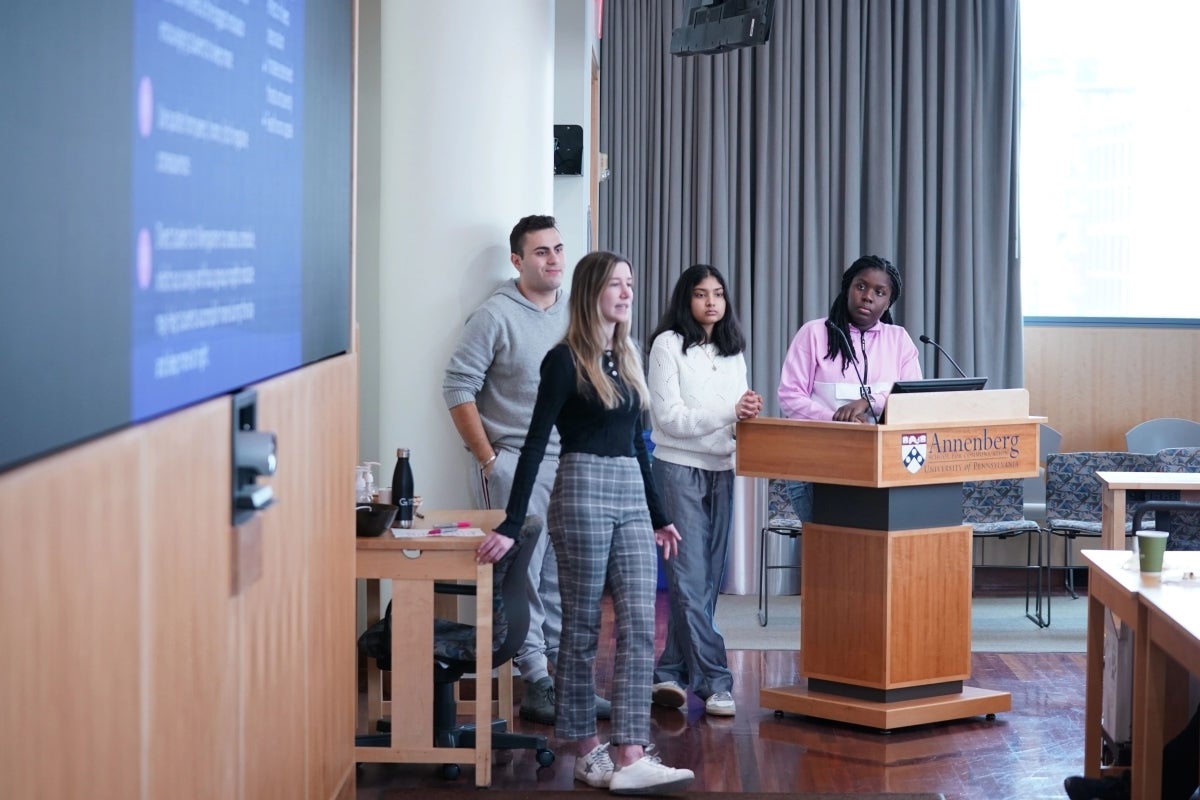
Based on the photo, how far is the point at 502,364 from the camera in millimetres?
5008

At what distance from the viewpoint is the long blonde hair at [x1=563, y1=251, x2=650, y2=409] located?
411cm

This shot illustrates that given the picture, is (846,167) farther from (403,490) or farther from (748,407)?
(403,490)

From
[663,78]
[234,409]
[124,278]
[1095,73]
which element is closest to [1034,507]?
[1095,73]

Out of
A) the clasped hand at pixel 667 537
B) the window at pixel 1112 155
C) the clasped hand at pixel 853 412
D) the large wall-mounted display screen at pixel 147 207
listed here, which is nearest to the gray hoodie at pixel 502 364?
the clasped hand at pixel 667 537

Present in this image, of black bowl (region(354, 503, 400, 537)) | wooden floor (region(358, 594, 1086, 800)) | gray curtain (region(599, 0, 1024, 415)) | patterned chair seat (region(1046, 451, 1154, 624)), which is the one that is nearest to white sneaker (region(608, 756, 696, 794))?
wooden floor (region(358, 594, 1086, 800))

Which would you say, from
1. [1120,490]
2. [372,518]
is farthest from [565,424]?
[1120,490]

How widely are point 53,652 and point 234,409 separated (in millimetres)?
800

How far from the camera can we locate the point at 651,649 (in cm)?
416

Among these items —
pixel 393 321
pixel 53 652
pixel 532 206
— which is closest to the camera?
pixel 53 652

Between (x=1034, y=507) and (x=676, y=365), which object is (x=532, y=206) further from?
(x=1034, y=507)

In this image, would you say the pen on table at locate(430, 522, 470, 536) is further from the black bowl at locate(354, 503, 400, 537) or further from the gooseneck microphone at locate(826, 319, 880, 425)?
the gooseneck microphone at locate(826, 319, 880, 425)

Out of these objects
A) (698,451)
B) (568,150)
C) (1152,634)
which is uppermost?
(568,150)

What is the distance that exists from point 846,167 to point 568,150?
1.85m

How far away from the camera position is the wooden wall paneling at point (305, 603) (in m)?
2.53
